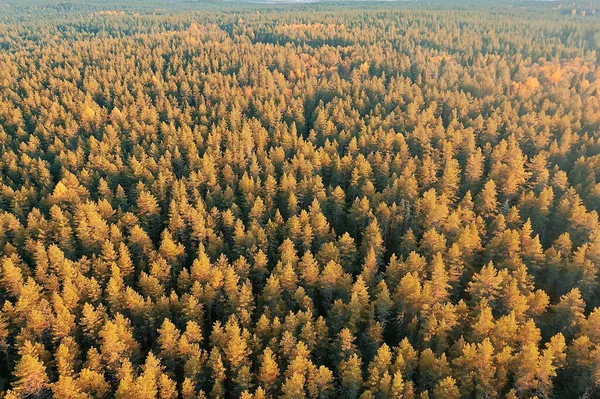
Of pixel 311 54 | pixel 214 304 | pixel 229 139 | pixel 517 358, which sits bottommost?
pixel 214 304

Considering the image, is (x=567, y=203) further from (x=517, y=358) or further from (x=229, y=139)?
(x=229, y=139)

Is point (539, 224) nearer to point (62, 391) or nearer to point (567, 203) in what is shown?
point (567, 203)

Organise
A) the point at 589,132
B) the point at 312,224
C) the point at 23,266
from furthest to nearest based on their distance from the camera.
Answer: the point at 589,132 → the point at 312,224 → the point at 23,266

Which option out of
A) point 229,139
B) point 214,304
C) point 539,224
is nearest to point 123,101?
point 229,139

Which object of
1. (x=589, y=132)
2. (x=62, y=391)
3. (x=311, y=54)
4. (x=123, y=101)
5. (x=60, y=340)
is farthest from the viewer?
(x=311, y=54)

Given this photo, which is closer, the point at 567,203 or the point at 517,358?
the point at 517,358

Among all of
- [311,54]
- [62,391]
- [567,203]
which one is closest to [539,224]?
[567,203]

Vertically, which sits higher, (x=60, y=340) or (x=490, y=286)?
(x=490, y=286)
